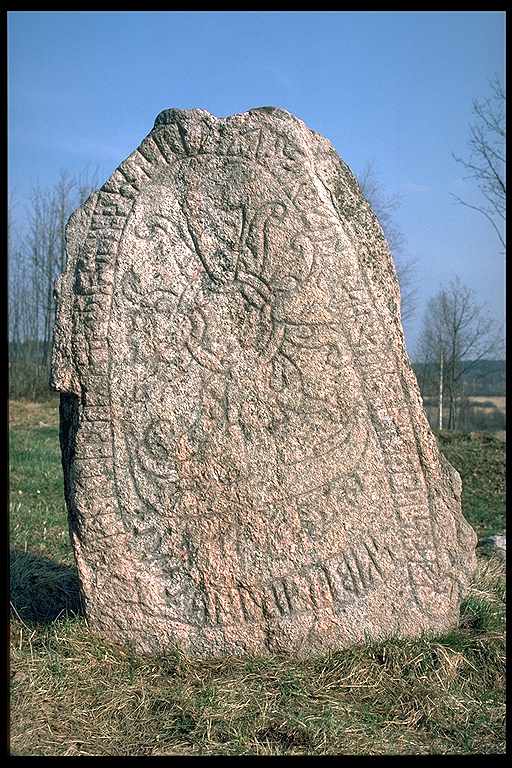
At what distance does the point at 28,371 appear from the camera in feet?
54.2

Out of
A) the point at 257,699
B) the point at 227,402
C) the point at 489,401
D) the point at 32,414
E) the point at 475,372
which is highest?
the point at 475,372

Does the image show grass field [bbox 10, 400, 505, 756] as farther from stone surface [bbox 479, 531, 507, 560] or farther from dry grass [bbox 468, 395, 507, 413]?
dry grass [bbox 468, 395, 507, 413]

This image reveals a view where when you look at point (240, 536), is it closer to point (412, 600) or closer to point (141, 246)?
point (412, 600)

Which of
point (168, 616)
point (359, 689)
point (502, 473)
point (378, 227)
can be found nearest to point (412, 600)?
point (359, 689)

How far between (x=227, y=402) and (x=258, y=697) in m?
1.11

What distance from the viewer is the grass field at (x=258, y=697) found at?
2.45 meters

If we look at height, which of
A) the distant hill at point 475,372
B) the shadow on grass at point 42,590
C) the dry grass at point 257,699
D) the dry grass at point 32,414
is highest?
the distant hill at point 475,372

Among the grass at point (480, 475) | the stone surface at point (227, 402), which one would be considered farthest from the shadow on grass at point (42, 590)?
the grass at point (480, 475)

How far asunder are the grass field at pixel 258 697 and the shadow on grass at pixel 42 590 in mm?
38

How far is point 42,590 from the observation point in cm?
366

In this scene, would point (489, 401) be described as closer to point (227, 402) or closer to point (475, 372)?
point (475, 372)

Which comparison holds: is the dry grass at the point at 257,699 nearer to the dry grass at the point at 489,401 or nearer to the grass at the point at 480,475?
the grass at the point at 480,475

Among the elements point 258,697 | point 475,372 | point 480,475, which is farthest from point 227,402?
point 475,372

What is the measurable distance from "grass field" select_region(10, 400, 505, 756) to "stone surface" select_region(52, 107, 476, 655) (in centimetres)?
12
